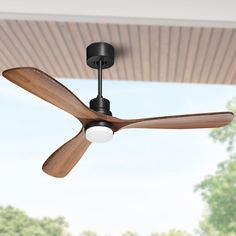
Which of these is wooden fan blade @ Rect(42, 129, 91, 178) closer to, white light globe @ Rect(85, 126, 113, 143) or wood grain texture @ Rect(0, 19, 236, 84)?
white light globe @ Rect(85, 126, 113, 143)

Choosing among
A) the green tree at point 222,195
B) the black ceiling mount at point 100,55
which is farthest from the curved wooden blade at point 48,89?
the green tree at point 222,195

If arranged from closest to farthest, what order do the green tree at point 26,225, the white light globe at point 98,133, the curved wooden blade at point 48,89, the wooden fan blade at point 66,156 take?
the curved wooden blade at point 48,89, the white light globe at point 98,133, the wooden fan blade at point 66,156, the green tree at point 26,225

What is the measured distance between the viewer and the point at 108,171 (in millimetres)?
9406

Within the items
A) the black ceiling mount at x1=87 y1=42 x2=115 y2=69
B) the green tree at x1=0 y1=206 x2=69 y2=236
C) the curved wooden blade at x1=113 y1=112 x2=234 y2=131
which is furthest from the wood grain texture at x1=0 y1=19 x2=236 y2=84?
the green tree at x1=0 y1=206 x2=69 y2=236

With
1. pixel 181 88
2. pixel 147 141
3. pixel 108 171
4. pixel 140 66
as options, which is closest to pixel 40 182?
pixel 108 171

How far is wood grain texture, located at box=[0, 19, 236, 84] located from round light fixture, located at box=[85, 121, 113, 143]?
53 cm

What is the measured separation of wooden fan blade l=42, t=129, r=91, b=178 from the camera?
230cm

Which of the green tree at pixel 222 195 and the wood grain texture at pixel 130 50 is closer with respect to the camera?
the wood grain texture at pixel 130 50

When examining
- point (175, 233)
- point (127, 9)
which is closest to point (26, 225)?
point (175, 233)

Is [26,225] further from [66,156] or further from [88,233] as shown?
[66,156]

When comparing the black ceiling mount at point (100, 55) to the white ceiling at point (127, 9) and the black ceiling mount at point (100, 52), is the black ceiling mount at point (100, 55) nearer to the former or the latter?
the black ceiling mount at point (100, 52)

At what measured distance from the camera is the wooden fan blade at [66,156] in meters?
2.30

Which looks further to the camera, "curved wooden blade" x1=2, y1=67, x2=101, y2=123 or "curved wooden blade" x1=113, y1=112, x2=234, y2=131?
"curved wooden blade" x1=113, y1=112, x2=234, y2=131

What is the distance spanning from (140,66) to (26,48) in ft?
2.03
